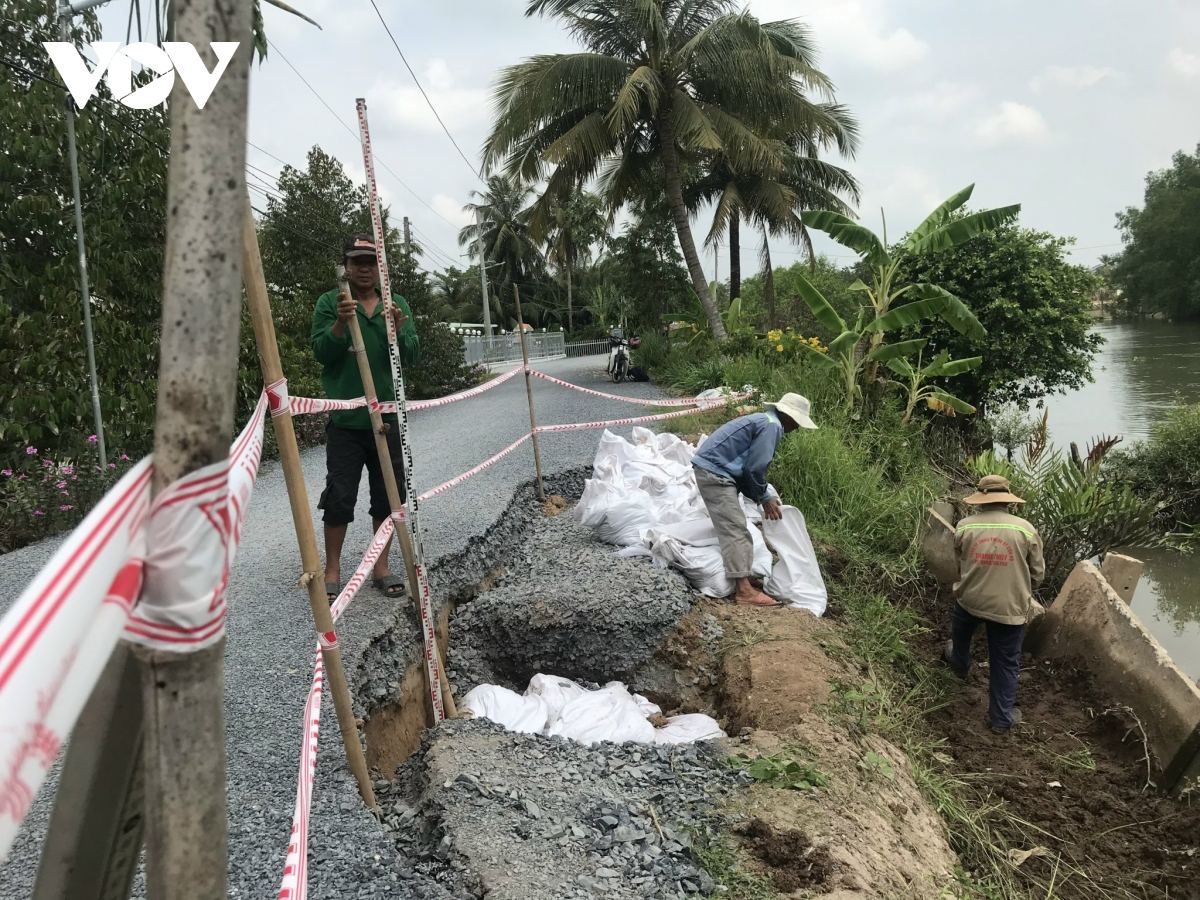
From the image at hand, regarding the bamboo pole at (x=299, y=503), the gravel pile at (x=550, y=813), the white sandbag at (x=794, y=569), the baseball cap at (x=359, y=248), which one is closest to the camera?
the bamboo pole at (x=299, y=503)

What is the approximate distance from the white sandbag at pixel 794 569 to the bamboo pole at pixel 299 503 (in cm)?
333

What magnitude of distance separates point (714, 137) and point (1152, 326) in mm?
46315

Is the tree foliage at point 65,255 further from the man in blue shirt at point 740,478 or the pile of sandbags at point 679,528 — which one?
the man in blue shirt at point 740,478

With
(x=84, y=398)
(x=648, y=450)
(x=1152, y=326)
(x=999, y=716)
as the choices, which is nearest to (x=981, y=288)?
(x=648, y=450)

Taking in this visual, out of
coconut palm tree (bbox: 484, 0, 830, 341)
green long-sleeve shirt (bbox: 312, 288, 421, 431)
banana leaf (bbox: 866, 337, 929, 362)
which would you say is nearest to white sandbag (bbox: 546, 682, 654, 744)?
green long-sleeve shirt (bbox: 312, 288, 421, 431)

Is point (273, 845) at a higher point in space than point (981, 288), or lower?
lower

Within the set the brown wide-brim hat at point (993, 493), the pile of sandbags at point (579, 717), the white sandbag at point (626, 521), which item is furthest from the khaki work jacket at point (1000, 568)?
the white sandbag at point (626, 521)

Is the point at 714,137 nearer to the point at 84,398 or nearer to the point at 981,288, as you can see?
the point at 981,288

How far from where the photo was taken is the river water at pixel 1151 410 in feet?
26.9

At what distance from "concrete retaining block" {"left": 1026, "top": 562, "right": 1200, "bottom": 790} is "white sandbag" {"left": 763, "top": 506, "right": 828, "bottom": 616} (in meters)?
1.78

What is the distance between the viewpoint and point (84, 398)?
23.1ft

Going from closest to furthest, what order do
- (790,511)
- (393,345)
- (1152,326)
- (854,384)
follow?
(393,345), (790,511), (854,384), (1152,326)

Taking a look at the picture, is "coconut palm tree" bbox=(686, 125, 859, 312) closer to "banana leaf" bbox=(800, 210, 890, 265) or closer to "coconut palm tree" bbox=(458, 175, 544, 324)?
"banana leaf" bbox=(800, 210, 890, 265)


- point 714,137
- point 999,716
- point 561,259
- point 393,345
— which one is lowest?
point 999,716
